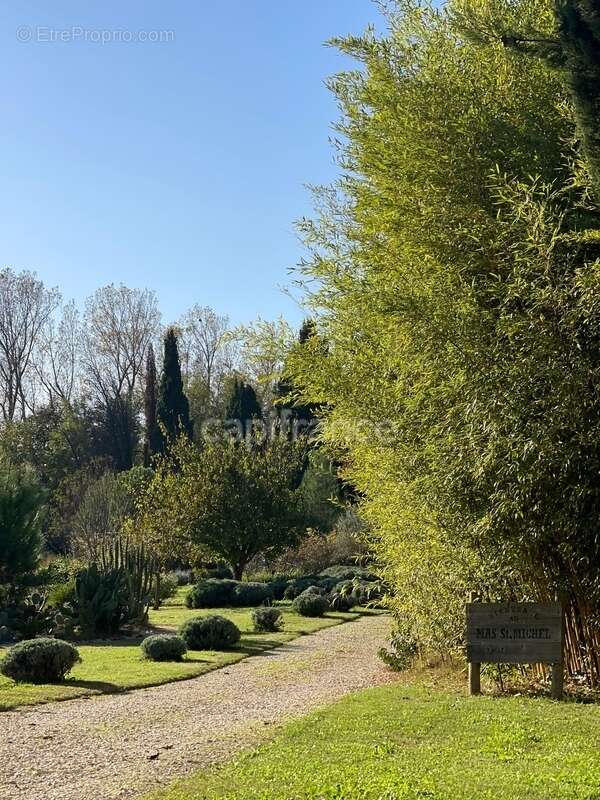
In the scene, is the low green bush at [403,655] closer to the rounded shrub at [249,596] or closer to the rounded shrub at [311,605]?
the rounded shrub at [311,605]

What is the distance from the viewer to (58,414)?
4034 centimetres

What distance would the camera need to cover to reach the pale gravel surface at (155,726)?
16.2 ft

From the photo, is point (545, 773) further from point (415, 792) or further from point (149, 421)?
point (149, 421)

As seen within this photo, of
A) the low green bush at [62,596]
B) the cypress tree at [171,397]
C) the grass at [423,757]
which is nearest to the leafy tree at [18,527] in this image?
the low green bush at [62,596]

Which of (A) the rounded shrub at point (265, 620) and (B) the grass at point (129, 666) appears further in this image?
(A) the rounded shrub at point (265, 620)

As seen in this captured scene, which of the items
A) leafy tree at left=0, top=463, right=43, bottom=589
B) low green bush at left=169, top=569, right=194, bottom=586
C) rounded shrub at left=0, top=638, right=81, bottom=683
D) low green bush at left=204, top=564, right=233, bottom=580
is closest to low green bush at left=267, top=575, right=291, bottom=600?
low green bush at left=204, top=564, right=233, bottom=580

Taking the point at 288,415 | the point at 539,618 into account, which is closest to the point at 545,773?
the point at 539,618

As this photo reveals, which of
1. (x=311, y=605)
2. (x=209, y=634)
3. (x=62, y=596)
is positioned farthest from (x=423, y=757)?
(x=311, y=605)

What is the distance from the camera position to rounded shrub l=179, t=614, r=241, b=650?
12438 mm

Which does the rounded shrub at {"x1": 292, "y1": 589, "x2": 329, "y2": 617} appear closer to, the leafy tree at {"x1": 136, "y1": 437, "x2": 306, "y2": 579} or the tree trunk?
the tree trunk

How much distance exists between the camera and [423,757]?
4934 mm

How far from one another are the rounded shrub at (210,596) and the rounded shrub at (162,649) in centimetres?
823

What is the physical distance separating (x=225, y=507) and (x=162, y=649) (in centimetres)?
1156

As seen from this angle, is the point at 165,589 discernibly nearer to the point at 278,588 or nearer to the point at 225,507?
the point at 225,507
